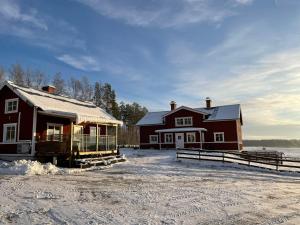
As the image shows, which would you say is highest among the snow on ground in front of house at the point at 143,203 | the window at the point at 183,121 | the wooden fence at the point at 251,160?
the window at the point at 183,121

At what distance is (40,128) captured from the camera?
21703 millimetres

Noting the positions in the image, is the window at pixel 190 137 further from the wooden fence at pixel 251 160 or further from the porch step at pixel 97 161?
the porch step at pixel 97 161

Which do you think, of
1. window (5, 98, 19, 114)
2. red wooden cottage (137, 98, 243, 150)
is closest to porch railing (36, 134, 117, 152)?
window (5, 98, 19, 114)

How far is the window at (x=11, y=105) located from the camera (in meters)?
22.8

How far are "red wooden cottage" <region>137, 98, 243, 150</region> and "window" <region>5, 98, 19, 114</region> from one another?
20.7 m

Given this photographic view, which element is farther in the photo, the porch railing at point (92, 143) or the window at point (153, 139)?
the window at point (153, 139)

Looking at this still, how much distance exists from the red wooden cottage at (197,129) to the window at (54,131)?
59.9 feet

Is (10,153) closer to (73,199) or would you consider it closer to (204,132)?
(73,199)

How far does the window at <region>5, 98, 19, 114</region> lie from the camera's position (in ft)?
74.8

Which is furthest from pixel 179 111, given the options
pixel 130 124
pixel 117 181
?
pixel 130 124

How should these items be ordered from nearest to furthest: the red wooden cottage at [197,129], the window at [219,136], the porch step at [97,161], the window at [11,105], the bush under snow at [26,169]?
the bush under snow at [26,169] < the porch step at [97,161] < the window at [11,105] < the red wooden cottage at [197,129] < the window at [219,136]

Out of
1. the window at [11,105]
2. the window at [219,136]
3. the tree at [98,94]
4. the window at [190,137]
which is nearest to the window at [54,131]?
the window at [11,105]

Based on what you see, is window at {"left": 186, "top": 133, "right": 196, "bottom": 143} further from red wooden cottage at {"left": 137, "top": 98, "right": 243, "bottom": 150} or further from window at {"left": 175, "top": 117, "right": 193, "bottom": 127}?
window at {"left": 175, "top": 117, "right": 193, "bottom": 127}

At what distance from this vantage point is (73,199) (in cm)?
958
